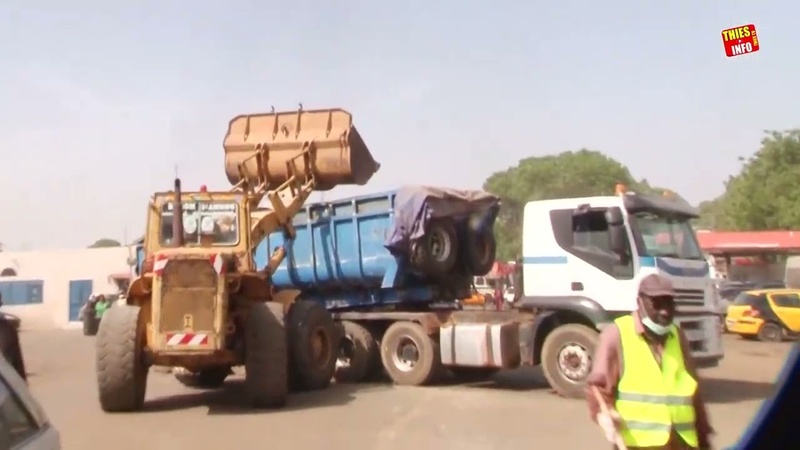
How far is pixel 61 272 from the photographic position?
46.6 metres

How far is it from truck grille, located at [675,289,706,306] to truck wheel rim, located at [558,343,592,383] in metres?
1.36

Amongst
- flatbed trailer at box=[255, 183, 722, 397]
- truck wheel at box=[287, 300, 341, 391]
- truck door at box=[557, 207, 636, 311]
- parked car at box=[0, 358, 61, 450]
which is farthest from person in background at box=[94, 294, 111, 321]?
parked car at box=[0, 358, 61, 450]

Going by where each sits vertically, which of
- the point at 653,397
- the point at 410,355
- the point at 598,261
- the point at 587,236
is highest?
the point at 587,236

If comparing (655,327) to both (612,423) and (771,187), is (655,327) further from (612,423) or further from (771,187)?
(771,187)

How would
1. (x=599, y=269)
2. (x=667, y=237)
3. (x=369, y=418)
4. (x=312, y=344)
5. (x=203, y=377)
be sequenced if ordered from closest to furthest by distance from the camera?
(x=369, y=418) < (x=599, y=269) < (x=667, y=237) < (x=312, y=344) < (x=203, y=377)

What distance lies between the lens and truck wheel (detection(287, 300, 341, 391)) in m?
12.9

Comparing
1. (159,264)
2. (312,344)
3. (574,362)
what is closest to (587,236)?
(574,362)

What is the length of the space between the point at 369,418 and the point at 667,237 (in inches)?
182

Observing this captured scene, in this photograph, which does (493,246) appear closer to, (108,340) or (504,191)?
(108,340)

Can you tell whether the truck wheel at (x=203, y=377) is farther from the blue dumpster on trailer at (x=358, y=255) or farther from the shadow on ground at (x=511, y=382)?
the shadow on ground at (x=511, y=382)

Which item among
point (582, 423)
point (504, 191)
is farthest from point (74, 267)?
point (582, 423)

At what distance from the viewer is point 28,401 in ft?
12.6

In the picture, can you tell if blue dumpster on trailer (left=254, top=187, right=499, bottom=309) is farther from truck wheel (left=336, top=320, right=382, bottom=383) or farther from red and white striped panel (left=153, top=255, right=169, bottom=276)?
red and white striped panel (left=153, top=255, right=169, bottom=276)

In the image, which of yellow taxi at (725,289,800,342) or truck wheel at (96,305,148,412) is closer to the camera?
truck wheel at (96,305,148,412)
